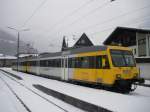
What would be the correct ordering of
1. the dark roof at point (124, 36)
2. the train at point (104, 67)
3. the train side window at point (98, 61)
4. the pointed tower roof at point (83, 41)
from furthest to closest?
1. the pointed tower roof at point (83, 41)
2. the dark roof at point (124, 36)
3. the train side window at point (98, 61)
4. the train at point (104, 67)

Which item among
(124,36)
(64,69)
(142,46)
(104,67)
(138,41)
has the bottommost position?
(64,69)

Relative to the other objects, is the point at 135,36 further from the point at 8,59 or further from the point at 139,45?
the point at 8,59

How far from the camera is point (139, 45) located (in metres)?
37.0

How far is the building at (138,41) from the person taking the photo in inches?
1172

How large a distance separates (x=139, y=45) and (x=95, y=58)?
2089 centimetres

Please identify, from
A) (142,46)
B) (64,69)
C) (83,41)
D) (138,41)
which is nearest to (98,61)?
(64,69)

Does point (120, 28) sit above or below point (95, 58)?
above

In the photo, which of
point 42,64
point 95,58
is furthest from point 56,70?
point 95,58

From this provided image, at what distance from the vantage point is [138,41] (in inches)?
1469

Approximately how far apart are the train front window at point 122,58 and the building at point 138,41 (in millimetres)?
12811

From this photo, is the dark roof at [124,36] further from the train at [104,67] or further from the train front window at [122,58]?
the train front window at [122,58]

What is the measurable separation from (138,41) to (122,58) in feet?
71.3

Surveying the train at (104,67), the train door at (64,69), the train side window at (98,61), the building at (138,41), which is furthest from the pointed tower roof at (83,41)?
the train side window at (98,61)

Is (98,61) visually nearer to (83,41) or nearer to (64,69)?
(64,69)
